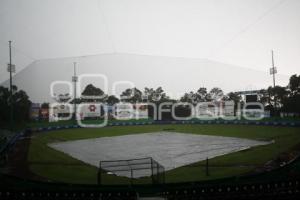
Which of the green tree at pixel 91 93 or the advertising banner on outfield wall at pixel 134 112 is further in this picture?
the green tree at pixel 91 93

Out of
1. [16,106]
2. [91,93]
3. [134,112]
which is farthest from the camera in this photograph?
[91,93]

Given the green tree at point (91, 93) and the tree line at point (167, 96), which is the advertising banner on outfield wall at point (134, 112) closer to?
the tree line at point (167, 96)

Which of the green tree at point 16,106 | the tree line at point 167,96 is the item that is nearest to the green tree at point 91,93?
the tree line at point 167,96

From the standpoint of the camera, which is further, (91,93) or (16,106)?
(91,93)

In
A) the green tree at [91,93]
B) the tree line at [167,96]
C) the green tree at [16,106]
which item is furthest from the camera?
the green tree at [91,93]

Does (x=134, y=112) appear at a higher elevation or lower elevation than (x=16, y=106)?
lower

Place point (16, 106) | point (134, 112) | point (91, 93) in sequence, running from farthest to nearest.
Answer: point (91, 93) < point (134, 112) < point (16, 106)

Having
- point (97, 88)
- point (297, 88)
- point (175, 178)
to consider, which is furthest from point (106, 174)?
point (97, 88)

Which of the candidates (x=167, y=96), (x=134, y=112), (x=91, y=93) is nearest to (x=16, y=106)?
(x=134, y=112)

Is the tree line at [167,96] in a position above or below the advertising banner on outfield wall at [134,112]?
above

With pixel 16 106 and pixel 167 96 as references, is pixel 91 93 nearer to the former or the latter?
pixel 167 96

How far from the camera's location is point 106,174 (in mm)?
17953

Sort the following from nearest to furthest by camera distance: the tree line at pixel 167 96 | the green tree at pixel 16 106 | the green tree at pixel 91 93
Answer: the green tree at pixel 16 106
the tree line at pixel 167 96
the green tree at pixel 91 93

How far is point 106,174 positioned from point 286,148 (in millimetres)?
16575
